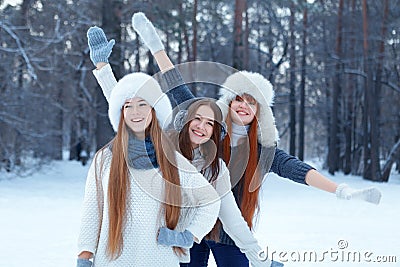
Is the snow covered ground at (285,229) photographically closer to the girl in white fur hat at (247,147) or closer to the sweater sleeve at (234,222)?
the girl in white fur hat at (247,147)

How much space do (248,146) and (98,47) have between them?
0.99 metres

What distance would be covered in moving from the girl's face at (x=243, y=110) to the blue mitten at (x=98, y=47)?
2.45 ft

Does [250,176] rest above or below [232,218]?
above

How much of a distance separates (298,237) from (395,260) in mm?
1378

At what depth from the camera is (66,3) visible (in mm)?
14766

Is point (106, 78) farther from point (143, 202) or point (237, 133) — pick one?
point (143, 202)

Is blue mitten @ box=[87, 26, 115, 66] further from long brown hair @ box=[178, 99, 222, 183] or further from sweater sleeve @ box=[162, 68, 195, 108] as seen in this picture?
long brown hair @ box=[178, 99, 222, 183]

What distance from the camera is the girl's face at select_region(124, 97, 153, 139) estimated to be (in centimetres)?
236

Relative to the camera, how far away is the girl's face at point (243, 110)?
2770mm

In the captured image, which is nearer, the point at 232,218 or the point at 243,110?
the point at 232,218

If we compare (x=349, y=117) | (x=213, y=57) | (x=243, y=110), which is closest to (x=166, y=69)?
(x=243, y=110)

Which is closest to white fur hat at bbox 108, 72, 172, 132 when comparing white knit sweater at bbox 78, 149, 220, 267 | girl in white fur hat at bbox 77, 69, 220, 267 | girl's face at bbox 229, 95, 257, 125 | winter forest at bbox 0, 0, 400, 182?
girl in white fur hat at bbox 77, 69, 220, 267

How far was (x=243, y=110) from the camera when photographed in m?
2.80

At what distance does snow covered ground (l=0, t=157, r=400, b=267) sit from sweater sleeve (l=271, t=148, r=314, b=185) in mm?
2315
